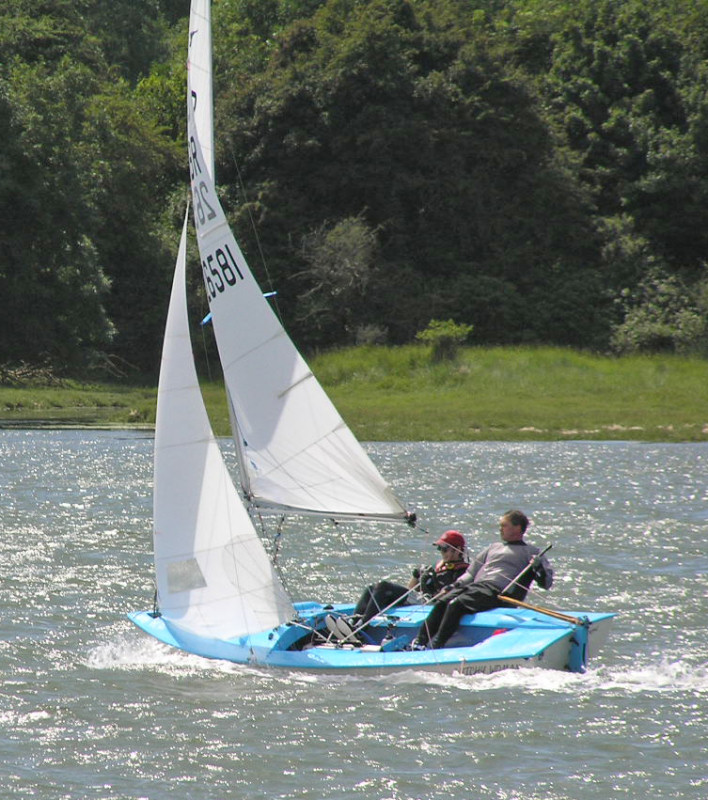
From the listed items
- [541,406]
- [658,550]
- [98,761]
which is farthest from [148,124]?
[98,761]

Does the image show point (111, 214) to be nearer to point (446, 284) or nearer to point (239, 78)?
point (239, 78)

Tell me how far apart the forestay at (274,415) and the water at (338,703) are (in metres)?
1.86

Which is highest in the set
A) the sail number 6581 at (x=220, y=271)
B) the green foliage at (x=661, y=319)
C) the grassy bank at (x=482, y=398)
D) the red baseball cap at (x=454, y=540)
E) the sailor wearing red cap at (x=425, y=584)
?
the sail number 6581 at (x=220, y=271)

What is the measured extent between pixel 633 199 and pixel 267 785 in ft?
167

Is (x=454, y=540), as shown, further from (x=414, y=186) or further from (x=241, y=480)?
(x=414, y=186)

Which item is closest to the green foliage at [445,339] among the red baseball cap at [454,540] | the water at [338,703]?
the water at [338,703]

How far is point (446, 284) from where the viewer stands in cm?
5738

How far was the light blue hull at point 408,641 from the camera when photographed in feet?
45.5

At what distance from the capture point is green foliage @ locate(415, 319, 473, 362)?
163ft

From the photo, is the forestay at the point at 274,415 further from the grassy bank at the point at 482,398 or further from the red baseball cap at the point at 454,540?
the grassy bank at the point at 482,398

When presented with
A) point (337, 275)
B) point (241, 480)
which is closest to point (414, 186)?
point (337, 275)

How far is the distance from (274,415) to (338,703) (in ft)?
10.7

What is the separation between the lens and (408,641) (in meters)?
14.6

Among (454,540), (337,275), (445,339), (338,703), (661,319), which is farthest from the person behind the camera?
(337,275)
